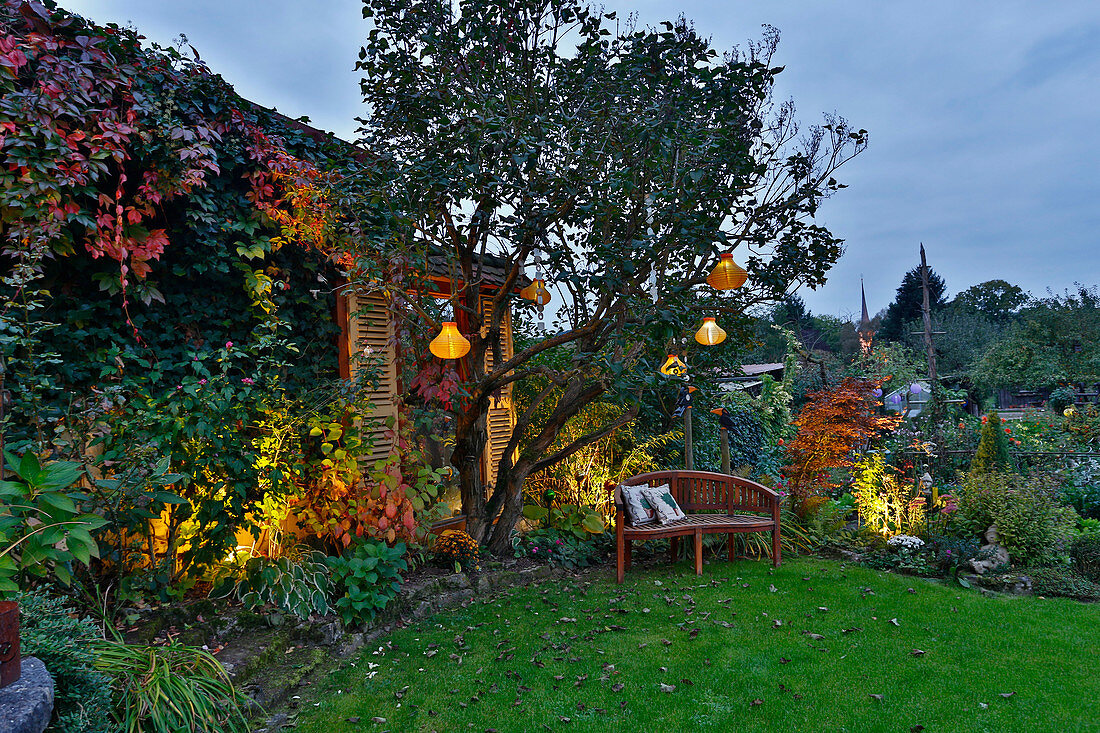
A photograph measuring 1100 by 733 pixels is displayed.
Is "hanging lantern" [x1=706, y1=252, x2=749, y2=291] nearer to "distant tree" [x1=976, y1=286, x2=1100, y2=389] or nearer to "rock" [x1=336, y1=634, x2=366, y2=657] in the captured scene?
"rock" [x1=336, y1=634, x2=366, y2=657]

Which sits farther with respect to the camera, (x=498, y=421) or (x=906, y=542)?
(x=498, y=421)

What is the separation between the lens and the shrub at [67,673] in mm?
1918

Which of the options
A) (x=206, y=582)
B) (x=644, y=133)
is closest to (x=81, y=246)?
(x=206, y=582)

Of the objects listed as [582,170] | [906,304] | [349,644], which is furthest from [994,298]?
[349,644]

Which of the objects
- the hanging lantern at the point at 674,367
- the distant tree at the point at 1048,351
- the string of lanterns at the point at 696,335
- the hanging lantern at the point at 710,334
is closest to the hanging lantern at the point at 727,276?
the string of lanterns at the point at 696,335

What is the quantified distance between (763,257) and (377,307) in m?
3.80

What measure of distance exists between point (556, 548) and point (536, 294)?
256 cm

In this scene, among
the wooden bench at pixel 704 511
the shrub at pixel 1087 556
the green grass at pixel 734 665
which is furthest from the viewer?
the wooden bench at pixel 704 511

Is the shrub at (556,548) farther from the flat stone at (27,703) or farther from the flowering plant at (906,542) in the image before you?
the flat stone at (27,703)

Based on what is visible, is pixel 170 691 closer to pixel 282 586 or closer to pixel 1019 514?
pixel 282 586

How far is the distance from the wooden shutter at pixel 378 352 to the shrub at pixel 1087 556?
593cm

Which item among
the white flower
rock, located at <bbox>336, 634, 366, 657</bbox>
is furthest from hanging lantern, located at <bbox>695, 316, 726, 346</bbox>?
rock, located at <bbox>336, 634, 366, 657</bbox>

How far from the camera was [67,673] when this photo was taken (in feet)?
6.50

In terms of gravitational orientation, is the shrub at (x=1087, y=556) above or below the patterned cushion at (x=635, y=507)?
below
